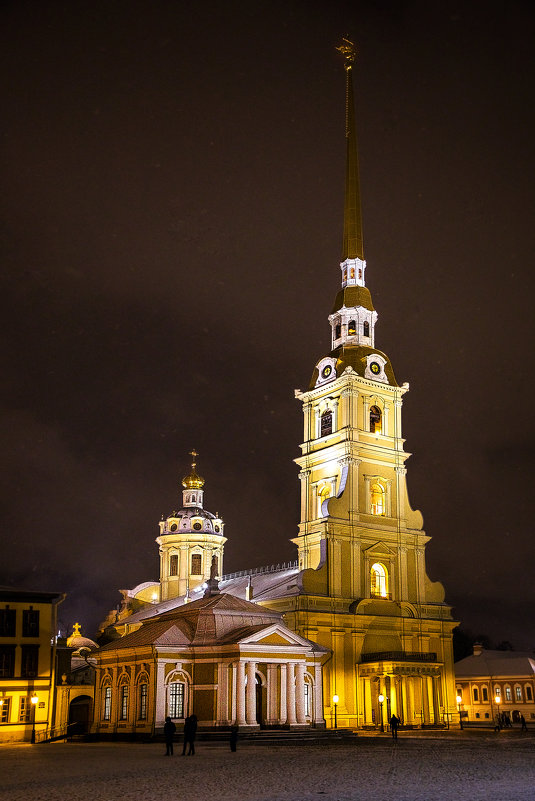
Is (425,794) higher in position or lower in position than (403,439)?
lower

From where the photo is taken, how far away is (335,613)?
5634cm

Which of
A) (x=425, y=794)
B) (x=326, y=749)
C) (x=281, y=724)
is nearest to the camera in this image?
(x=425, y=794)

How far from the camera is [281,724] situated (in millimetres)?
43438

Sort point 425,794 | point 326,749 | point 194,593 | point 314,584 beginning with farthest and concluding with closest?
point 194,593, point 314,584, point 326,749, point 425,794

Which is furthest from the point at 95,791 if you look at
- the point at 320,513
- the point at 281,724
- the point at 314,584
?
the point at 320,513

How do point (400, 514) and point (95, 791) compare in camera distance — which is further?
point (400, 514)

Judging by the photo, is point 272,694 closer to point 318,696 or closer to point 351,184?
point 318,696

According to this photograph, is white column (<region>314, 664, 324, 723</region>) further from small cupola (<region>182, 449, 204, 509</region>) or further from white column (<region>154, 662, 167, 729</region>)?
small cupola (<region>182, 449, 204, 509</region>)

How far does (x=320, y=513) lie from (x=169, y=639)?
66.8ft

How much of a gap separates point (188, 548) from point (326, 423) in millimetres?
25033

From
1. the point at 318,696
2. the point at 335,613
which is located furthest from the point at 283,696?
the point at 335,613

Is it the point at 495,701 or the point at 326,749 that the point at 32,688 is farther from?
the point at 495,701

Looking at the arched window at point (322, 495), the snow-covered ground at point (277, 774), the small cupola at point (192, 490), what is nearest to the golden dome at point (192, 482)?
the small cupola at point (192, 490)

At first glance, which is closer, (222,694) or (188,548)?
(222,694)
